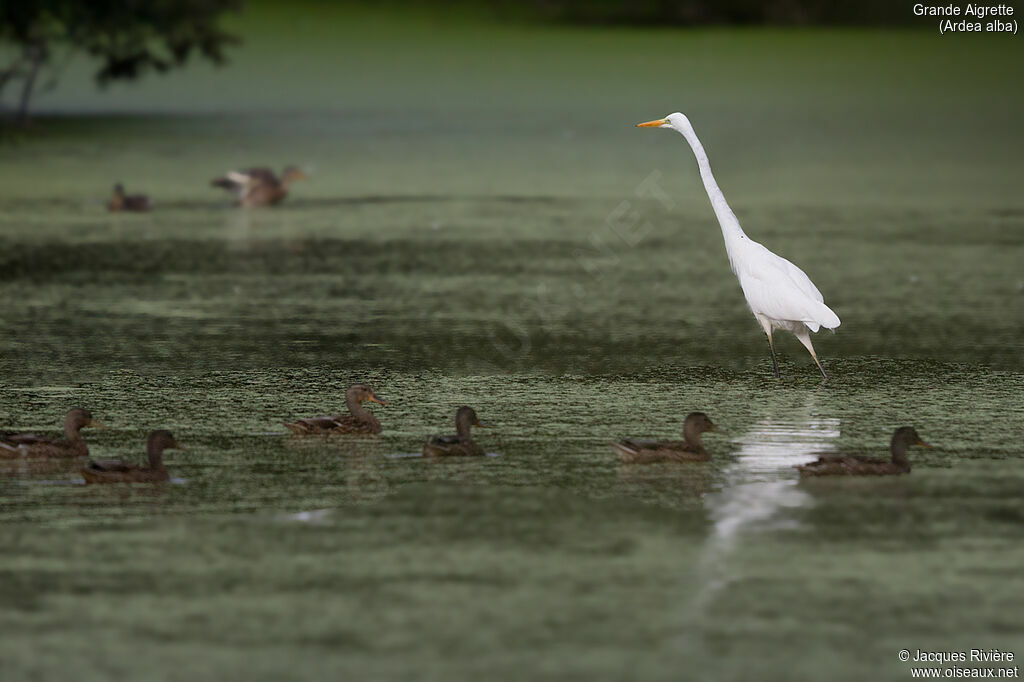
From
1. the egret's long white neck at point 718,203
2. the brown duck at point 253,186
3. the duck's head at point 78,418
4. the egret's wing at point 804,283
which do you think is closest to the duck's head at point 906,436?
the egret's wing at point 804,283

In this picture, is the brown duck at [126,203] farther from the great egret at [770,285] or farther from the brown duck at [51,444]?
the brown duck at [51,444]

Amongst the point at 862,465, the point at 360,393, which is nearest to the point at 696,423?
the point at 862,465

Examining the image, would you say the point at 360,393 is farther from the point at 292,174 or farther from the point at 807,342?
the point at 292,174

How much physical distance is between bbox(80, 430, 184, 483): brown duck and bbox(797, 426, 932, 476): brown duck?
205 centimetres

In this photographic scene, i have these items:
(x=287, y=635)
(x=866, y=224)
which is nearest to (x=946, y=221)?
(x=866, y=224)

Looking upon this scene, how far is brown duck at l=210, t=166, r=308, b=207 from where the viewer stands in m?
13.8

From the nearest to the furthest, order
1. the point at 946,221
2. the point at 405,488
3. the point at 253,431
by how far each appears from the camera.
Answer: the point at 405,488
the point at 253,431
the point at 946,221

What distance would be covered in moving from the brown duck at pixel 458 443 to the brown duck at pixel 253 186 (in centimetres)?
776

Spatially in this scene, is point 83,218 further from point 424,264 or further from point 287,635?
point 287,635

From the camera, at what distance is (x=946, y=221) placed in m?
12.4

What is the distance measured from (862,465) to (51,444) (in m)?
2.66

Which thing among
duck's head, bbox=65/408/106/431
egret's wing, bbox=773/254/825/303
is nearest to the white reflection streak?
egret's wing, bbox=773/254/825/303

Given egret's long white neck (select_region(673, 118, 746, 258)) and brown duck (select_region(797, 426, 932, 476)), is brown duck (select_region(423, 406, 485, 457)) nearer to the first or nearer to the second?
brown duck (select_region(797, 426, 932, 476))

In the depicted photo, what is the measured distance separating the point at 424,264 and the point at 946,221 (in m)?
3.76
